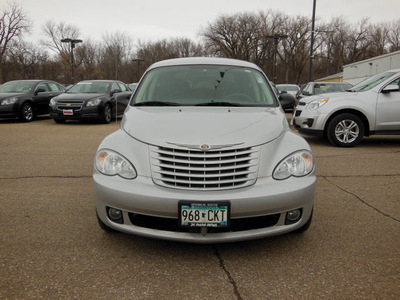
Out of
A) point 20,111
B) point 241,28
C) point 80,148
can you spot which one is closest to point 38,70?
point 241,28

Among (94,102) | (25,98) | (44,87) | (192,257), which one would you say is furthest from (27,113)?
(192,257)

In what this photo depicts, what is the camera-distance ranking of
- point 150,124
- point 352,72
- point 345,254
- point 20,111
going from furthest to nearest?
point 352,72, point 20,111, point 150,124, point 345,254

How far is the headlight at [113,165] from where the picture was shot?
Answer: 2.67 metres

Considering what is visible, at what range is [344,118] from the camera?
7527 millimetres

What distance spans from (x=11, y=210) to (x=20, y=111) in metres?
9.76

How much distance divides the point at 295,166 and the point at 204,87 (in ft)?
4.97

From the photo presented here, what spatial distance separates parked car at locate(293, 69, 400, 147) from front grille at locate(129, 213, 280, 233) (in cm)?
553

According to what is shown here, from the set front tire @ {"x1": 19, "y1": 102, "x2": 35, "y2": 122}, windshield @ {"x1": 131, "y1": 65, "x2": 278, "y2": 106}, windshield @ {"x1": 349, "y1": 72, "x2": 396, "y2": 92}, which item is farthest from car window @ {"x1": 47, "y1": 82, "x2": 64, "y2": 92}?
windshield @ {"x1": 349, "y1": 72, "x2": 396, "y2": 92}

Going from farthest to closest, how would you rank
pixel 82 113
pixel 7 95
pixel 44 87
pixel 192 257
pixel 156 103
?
pixel 44 87 → pixel 7 95 → pixel 82 113 → pixel 156 103 → pixel 192 257

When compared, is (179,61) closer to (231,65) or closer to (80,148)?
(231,65)

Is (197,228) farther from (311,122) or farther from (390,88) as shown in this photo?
(390,88)

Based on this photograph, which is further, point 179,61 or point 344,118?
point 344,118

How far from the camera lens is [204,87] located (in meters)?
3.80

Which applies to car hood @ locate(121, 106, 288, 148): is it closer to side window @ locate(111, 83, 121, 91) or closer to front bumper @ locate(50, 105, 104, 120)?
front bumper @ locate(50, 105, 104, 120)
